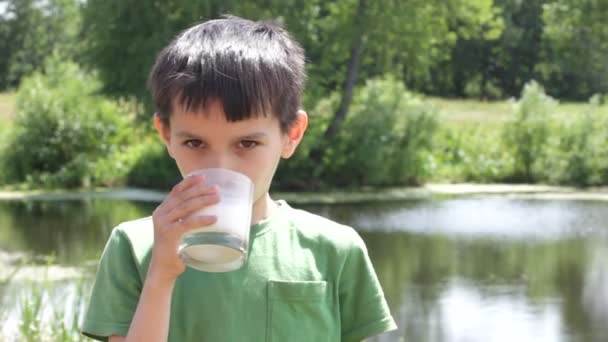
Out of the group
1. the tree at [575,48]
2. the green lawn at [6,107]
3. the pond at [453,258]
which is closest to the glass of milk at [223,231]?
the pond at [453,258]

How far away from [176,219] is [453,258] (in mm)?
7996

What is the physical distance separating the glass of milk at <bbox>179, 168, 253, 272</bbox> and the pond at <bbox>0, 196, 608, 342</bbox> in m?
3.35

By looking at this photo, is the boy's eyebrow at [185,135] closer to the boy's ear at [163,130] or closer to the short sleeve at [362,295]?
the boy's ear at [163,130]

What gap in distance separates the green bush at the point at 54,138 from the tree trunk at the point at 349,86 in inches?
121

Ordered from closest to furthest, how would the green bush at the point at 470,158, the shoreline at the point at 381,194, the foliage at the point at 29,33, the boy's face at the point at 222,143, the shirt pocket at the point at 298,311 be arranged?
the boy's face at the point at 222,143 → the shirt pocket at the point at 298,311 → the shoreline at the point at 381,194 → the green bush at the point at 470,158 → the foliage at the point at 29,33

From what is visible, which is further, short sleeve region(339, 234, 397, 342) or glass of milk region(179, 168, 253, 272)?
short sleeve region(339, 234, 397, 342)

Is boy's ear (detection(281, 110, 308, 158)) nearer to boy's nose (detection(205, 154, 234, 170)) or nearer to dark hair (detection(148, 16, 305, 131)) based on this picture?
dark hair (detection(148, 16, 305, 131))

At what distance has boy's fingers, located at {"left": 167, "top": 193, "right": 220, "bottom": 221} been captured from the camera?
1.09 m

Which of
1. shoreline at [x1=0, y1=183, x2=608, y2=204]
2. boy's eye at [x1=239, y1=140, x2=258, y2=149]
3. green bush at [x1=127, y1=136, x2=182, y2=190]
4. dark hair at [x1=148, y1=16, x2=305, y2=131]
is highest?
dark hair at [x1=148, y1=16, x2=305, y2=131]

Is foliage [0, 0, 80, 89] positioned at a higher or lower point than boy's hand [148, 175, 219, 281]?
higher

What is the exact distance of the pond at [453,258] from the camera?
6.43m

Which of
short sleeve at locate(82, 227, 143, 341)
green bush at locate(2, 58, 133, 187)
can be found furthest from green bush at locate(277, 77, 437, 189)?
short sleeve at locate(82, 227, 143, 341)

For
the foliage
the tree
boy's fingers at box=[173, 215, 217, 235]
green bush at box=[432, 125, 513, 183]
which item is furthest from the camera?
the foliage

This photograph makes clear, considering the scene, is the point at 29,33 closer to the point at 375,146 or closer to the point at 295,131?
the point at 375,146
